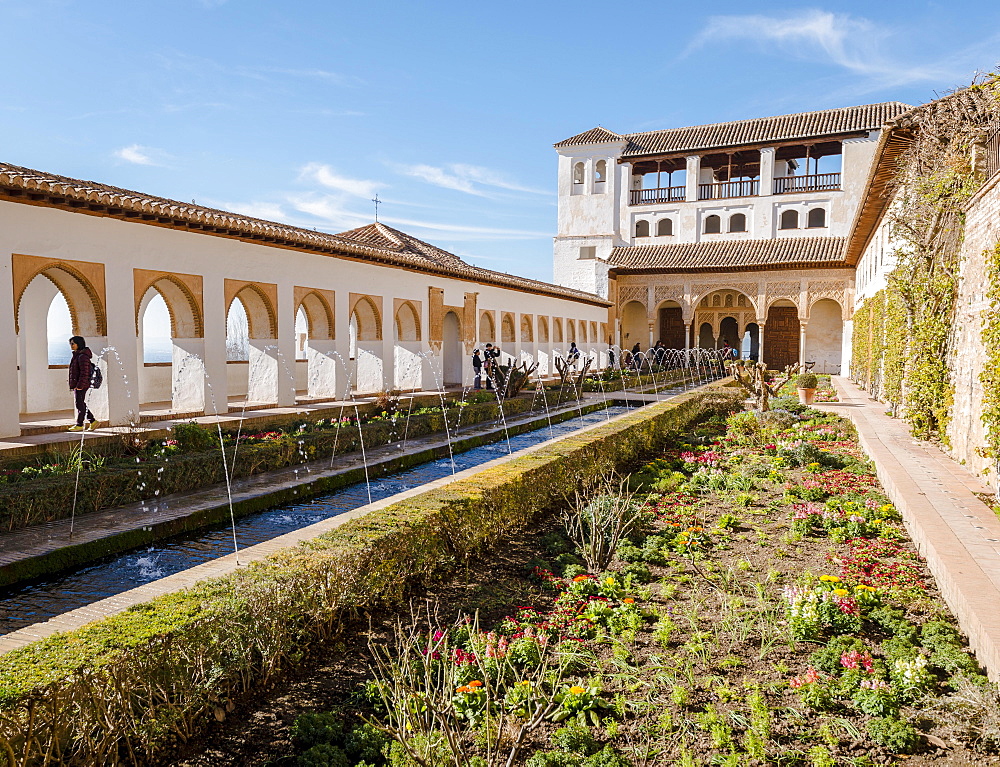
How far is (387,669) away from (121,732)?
1.33 m

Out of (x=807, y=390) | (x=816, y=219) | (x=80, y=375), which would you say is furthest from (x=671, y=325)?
(x=80, y=375)

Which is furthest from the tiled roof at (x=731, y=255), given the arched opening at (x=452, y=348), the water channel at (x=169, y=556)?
the water channel at (x=169, y=556)

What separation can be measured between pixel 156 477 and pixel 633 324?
30667 millimetres

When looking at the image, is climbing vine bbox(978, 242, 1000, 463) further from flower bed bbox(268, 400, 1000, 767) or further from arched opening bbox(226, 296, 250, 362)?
arched opening bbox(226, 296, 250, 362)

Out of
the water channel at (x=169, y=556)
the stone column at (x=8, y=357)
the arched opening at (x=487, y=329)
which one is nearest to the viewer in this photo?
the water channel at (x=169, y=556)

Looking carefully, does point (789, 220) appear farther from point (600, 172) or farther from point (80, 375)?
point (80, 375)

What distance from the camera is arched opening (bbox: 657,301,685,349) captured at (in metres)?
35.3

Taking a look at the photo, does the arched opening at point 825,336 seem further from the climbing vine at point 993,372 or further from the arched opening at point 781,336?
the climbing vine at point 993,372

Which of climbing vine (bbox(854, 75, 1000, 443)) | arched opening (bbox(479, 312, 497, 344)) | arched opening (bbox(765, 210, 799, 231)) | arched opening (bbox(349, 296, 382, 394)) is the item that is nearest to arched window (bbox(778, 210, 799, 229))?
arched opening (bbox(765, 210, 799, 231))

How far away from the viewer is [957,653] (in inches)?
145

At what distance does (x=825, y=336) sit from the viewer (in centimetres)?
3203

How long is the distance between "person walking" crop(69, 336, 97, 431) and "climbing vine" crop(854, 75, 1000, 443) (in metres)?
11.3

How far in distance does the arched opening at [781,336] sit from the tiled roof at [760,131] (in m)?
7.48

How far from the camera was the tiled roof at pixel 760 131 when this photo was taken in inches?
1194
